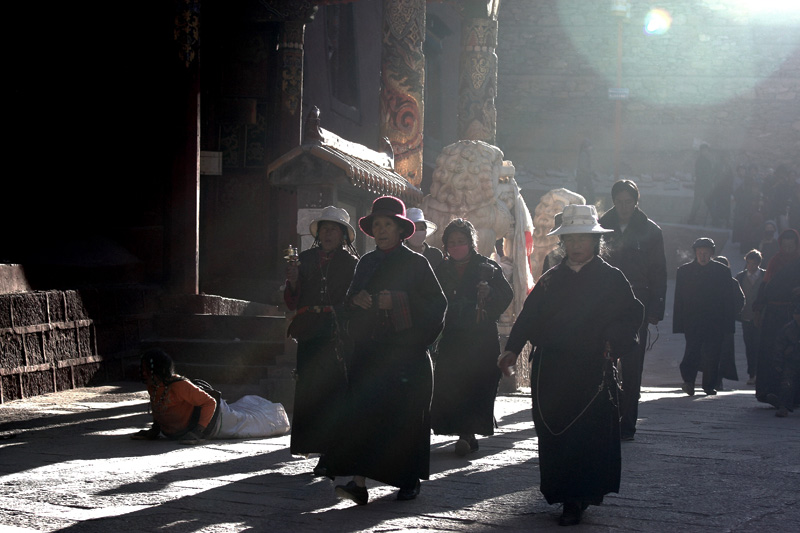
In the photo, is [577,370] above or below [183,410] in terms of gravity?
above

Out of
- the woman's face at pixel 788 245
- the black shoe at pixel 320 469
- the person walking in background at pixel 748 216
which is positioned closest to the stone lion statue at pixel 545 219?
the woman's face at pixel 788 245

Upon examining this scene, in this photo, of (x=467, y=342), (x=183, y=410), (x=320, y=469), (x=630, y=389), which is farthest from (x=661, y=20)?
(x=320, y=469)

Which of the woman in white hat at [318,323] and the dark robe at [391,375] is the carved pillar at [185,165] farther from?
the dark robe at [391,375]

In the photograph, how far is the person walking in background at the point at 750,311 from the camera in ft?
49.1

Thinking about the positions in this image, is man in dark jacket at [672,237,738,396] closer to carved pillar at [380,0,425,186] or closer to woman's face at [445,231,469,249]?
carved pillar at [380,0,425,186]

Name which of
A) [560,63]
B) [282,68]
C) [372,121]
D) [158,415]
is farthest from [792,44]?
[158,415]

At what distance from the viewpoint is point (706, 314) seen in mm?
13016

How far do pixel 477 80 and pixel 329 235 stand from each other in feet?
35.5

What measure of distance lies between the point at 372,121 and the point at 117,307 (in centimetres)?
963

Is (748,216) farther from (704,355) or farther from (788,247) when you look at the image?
(788,247)

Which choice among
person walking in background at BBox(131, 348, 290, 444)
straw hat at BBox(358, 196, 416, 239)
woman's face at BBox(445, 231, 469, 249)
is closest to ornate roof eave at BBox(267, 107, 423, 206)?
woman's face at BBox(445, 231, 469, 249)

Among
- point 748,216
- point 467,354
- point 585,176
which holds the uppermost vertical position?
point 585,176

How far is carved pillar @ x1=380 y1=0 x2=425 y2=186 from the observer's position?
15.4 metres

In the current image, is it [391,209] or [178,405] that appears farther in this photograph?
[178,405]
